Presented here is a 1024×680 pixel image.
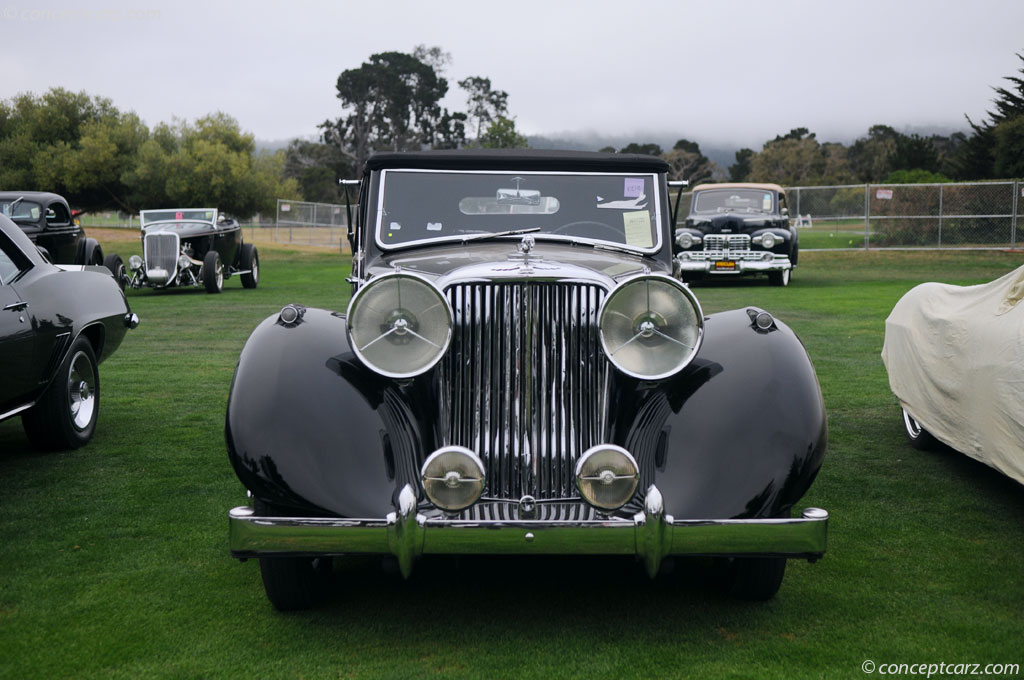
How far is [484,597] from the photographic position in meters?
3.92

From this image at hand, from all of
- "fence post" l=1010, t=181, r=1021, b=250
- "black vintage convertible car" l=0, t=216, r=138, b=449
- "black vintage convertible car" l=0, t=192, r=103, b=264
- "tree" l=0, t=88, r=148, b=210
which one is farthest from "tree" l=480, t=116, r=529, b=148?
"black vintage convertible car" l=0, t=216, r=138, b=449

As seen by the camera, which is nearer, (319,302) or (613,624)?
(613,624)

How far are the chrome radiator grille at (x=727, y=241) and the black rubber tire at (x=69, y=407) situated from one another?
50.3 ft

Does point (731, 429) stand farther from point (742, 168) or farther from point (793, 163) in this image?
point (742, 168)

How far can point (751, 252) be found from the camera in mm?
20031

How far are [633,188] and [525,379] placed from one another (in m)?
1.66

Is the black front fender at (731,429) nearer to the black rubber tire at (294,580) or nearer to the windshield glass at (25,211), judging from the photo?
the black rubber tire at (294,580)

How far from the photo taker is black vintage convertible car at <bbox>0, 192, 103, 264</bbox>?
15859 mm

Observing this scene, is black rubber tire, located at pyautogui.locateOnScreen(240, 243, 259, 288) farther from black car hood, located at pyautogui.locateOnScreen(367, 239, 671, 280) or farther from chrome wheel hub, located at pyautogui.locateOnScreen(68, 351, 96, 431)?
black car hood, located at pyautogui.locateOnScreen(367, 239, 671, 280)

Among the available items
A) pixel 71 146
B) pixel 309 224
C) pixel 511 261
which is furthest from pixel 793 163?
pixel 511 261

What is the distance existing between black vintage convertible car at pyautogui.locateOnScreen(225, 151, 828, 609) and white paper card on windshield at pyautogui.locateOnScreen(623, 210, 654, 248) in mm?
743

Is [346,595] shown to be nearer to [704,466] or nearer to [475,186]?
[704,466]

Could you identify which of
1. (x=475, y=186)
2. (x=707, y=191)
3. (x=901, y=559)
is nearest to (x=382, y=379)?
(x=475, y=186)

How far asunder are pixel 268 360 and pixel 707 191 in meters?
19.0
